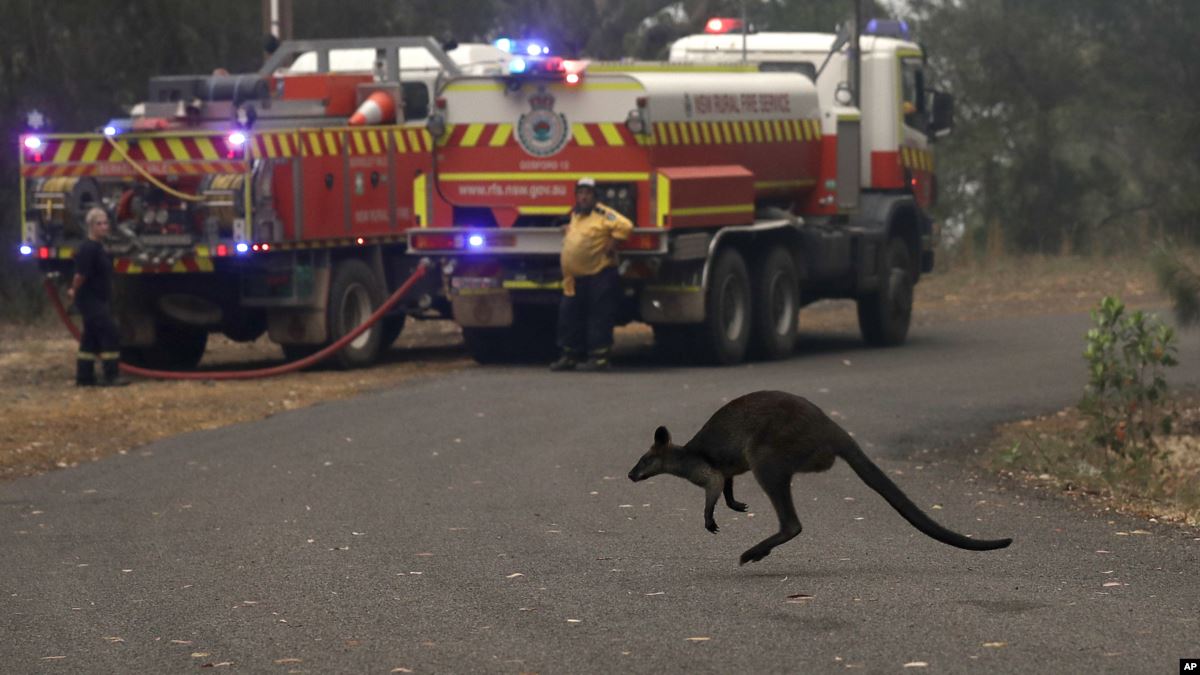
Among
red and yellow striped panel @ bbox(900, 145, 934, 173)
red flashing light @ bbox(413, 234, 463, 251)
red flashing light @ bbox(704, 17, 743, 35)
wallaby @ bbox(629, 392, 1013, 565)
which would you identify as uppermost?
red flashing light @ bbox(704, 17, 743, 35)

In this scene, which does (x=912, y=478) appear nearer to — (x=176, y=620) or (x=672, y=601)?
(x=672, y=601)

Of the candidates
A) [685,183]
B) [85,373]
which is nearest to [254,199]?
[85,373]

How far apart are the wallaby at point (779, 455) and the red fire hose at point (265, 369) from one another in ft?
36.5

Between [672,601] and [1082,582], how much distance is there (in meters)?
1.67

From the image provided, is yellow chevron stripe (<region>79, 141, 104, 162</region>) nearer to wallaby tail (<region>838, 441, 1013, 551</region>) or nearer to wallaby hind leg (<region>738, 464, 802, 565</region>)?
wallaby hind leg (<region>738, 464, 802, 565</region>)

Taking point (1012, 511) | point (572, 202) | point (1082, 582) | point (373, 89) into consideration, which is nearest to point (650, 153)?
point (572, 202)

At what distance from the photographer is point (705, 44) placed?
22.3 meters

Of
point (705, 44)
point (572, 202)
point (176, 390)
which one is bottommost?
point (176, 390)

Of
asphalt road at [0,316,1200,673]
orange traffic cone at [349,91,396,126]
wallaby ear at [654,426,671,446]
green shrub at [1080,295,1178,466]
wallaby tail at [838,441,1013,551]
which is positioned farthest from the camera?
orange traffic cone at [349,91,396,126]

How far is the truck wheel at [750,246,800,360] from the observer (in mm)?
20188

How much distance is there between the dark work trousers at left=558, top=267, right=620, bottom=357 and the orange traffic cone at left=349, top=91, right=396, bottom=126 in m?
3.23

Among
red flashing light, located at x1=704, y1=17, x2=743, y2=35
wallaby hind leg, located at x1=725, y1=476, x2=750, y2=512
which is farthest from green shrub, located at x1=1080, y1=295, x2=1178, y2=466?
red flashing light, located at x1=704, y1=17, x2=743, y2=35

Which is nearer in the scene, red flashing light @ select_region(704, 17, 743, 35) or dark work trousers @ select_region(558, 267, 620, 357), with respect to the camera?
dark work trousers @ select_region(558, 267, 620, 357)

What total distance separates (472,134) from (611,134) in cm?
150
